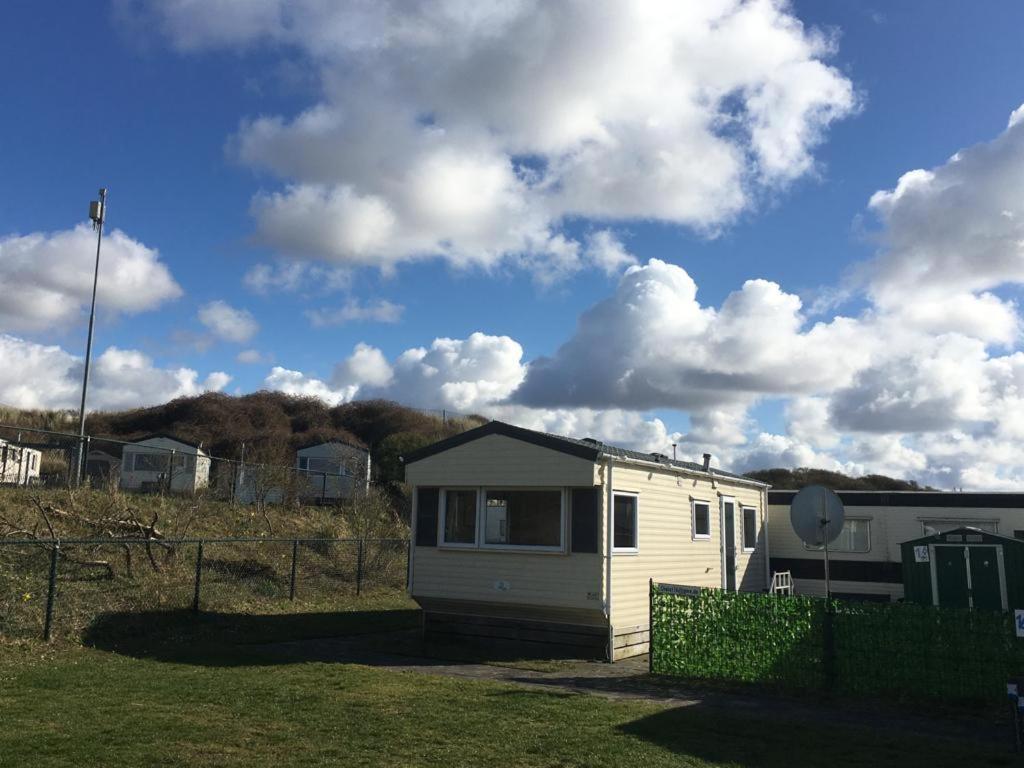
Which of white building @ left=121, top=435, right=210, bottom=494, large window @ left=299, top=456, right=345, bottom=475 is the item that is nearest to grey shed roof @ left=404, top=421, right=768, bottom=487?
white building @ left=121, top=435, right=210, bottom=494

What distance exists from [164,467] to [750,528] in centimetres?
2039

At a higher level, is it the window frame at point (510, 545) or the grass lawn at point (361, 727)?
the window frame at point (510, 545)

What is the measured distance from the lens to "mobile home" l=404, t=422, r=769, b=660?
1292 centimetres

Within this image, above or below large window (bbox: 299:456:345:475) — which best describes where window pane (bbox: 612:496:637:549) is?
below

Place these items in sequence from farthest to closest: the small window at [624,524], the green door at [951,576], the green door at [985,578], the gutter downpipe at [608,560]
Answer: the green door at [951,576]
the green door at [985,578]
the small window at [624,524]
the gutter downpipe at [608,560]

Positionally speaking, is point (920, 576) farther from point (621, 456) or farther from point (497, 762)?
point (497, 762)

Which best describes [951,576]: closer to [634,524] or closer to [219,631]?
[634,524]

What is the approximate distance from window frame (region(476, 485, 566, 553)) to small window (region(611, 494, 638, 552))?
2.78 ft

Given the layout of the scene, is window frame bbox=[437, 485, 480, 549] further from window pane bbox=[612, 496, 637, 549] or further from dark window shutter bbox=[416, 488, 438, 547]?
window pane bbox=[612, 496, 637, 549]

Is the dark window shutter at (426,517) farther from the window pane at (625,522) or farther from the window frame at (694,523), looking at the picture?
the window frame at (694,523)

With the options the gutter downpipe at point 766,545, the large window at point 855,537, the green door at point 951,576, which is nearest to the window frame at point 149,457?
the gutter downpipe at point 766,545

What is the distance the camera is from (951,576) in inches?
659

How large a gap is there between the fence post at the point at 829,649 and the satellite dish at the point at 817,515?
3.17ft

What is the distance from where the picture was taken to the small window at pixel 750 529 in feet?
64.4
